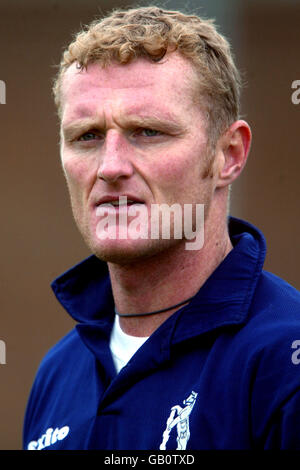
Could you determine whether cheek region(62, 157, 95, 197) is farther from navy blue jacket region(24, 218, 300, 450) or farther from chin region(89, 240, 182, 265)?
navy blue jacket region(24, 218, 300, 450)

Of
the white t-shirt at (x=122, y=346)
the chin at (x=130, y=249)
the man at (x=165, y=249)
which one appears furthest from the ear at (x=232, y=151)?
the white t-shirt at (x=122, y=346)

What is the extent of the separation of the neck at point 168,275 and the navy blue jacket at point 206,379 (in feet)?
0.18

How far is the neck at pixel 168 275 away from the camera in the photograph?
1.94m

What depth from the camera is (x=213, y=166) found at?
1955mm

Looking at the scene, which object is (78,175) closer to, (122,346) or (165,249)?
(165,249)

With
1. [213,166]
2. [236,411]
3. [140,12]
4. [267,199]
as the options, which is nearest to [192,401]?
[236,411]

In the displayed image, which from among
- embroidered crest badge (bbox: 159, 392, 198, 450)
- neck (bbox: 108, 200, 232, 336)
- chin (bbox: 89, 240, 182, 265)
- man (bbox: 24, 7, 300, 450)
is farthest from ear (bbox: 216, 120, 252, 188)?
embroidered crest badge (bbox: 159, 392, 198, 450)

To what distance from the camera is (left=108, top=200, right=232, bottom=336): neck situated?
1.94m

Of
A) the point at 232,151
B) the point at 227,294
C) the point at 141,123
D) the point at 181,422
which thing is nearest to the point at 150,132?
the point at 141,123

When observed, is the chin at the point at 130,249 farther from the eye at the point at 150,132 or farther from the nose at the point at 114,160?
the eye at the point at 150,132

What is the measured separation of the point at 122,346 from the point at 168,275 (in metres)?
0.24

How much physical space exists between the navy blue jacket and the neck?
55 millimetres

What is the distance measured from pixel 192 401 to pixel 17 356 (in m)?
3.30
